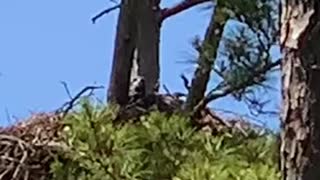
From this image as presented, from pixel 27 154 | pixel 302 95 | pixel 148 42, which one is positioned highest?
pixel 148 42

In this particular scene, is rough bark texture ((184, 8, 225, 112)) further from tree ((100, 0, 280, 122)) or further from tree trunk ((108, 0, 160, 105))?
tree trunk ((108, 0, 160, 105))

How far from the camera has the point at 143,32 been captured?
2.15 metres

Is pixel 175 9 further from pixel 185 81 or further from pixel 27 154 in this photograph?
pixel 27 154

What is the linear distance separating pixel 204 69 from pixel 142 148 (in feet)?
0.59

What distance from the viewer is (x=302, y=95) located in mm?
1106

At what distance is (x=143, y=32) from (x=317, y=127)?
107cm

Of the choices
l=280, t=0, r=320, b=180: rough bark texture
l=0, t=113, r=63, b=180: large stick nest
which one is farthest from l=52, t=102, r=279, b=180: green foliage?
l=280, t=0, r=320, b=180: rough bark texture

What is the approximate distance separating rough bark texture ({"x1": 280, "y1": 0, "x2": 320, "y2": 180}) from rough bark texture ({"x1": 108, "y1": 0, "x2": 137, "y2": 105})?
1.04 metres

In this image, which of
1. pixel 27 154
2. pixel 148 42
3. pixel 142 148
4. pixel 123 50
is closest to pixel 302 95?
pixel 142 148

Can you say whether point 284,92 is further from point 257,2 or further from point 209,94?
point 209,94

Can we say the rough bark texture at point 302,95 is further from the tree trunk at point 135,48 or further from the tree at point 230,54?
the tree trunk at point 135,48

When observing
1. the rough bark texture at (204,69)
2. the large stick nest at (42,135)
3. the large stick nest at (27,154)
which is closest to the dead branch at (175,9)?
the large stick nest at (42,135)

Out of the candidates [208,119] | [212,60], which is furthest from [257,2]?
[208,119]

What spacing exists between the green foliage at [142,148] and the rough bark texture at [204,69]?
0.08 metres
